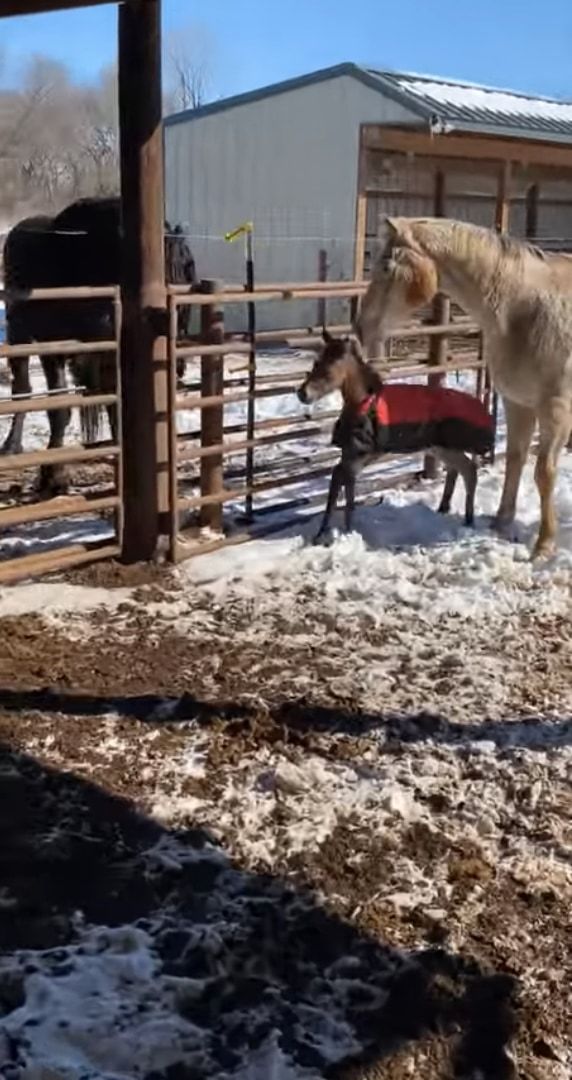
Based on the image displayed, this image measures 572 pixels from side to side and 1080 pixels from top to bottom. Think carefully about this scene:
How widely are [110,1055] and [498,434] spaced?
23.9 ft

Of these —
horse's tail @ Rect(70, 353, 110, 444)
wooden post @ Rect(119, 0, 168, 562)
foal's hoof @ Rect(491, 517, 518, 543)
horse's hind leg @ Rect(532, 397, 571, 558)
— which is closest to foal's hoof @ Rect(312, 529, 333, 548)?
wooden post @ Rect(119, 0, 168, 562)

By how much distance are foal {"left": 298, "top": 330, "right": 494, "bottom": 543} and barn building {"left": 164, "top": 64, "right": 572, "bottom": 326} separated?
8.97m

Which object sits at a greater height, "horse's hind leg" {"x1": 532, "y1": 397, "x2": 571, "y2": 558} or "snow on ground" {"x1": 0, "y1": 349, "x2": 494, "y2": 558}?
"horse's hind leg" {"x1": 532, "y1": 397, "x2": 571, "y2": 558}

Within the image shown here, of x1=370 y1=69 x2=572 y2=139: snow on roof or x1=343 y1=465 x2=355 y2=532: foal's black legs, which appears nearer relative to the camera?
x1=343 y1=465 x2=355 y2=532: foal's black legs

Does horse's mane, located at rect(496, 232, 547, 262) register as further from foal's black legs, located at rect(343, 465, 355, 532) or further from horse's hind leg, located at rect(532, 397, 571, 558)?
foal's black legs, located at rect(343, 465, 355, 532)

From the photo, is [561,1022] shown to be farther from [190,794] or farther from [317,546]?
[317,546]

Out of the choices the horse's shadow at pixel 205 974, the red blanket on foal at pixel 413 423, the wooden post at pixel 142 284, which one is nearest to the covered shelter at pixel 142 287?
the wooden post at pixel 142 284

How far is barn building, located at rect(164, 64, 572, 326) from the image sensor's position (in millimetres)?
15039

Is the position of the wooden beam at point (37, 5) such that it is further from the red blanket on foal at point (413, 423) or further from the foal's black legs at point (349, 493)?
the foal's black legs at point (349, 493)

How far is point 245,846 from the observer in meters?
3.08

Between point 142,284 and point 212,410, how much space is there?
86 cm

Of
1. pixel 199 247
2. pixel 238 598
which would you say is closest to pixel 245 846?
pixel 238 598

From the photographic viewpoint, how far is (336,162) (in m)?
15.7

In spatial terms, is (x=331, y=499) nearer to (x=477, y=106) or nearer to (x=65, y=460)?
(x=65, y=460)
